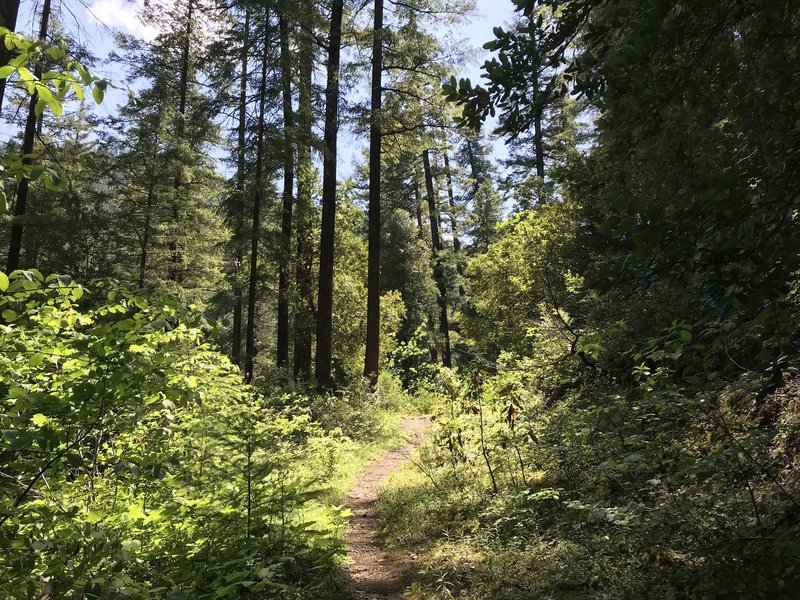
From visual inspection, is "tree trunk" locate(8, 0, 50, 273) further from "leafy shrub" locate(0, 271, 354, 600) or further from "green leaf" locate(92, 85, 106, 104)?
"green leaf" locate(92, 85, 106, 104)

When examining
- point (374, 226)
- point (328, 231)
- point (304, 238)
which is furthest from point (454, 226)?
point (328, 231)

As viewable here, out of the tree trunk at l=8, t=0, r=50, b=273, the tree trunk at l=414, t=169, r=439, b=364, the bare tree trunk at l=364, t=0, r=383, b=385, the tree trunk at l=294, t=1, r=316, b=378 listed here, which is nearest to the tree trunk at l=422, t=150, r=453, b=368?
the tree trunk at l=414, t=169, r=439, b=364

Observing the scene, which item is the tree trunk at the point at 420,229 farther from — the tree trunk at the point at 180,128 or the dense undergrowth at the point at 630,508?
the dense undergrowth at the point at 630,508

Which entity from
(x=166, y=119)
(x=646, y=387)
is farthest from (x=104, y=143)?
(x=646, y=387)

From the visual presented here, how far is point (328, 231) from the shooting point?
13.6 m

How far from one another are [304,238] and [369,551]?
13427 millimetres

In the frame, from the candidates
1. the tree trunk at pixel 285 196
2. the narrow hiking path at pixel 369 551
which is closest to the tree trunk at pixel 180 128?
the tree trunk at pixel 285 196

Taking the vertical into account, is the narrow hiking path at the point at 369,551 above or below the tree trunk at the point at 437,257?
below

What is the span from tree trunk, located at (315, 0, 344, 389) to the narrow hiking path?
14.6ft

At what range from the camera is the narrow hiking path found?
434 centimetres

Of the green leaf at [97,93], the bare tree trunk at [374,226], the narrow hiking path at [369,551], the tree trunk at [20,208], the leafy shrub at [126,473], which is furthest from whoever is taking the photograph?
the bare tree trunk at [374,226]

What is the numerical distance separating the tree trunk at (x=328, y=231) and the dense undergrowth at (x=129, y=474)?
23.7ft

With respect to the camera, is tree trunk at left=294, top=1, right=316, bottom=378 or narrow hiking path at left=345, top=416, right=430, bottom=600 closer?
narrow hiking path at left=345, top=416, right=430, bottom=600

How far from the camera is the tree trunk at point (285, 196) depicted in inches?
502
